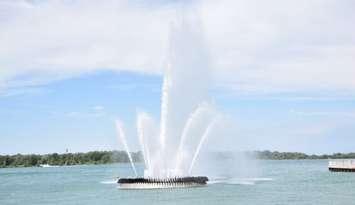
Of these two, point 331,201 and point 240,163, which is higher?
point 240,163

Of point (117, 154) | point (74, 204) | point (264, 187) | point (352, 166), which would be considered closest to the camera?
point (74, 204)

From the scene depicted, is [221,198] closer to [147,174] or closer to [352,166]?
[147,174]

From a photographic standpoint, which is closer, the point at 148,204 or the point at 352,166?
the point at 148,204

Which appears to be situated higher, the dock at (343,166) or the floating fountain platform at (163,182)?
the dock at (343,166)

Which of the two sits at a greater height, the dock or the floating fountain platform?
the dock

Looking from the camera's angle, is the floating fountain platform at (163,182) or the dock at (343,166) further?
the dock at (343,166)

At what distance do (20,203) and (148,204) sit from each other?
728 inches

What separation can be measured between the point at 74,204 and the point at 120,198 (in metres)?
4.12

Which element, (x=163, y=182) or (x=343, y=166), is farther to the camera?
(x=343, y=166)

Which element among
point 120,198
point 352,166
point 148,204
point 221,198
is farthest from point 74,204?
point 352,166

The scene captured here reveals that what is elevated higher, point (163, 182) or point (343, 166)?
point (343, 166)

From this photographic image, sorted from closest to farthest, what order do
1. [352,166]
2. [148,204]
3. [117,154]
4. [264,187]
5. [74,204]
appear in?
[148,204], [74,204], [264,187], [117,154], [352,166]

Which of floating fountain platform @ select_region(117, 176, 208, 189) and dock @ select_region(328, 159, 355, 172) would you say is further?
dock @ select_region(328, 159, 355, 172)

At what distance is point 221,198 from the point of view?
56.9 meters
